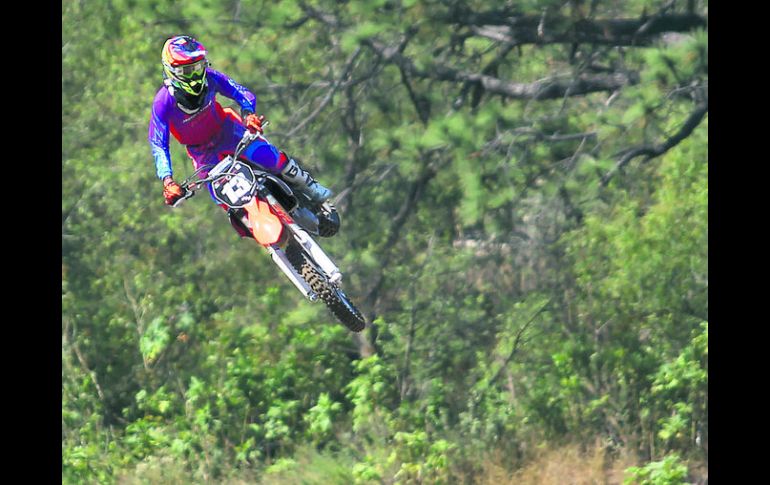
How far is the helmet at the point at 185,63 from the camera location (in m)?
8.60

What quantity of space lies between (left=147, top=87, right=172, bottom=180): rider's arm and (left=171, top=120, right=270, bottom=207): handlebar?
160 millimetres

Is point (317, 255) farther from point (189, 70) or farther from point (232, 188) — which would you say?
point (189, 70)

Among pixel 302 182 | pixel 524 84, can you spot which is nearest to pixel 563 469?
pixel 524 84

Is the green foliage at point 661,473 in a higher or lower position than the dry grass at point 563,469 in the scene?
lower

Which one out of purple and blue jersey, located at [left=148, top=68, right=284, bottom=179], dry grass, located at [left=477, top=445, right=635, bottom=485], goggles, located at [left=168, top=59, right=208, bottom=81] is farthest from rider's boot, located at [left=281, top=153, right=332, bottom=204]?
dry grass, located at [left=477, top=445, right=635, bottom=485]

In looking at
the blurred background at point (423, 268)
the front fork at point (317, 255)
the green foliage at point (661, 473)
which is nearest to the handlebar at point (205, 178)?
the front fork at point (317, 255)

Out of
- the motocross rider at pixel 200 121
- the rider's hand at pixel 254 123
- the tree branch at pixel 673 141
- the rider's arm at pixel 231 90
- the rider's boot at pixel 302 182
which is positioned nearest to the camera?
the motocross rider at pixel 200 121

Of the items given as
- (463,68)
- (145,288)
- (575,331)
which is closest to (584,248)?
(575,331)

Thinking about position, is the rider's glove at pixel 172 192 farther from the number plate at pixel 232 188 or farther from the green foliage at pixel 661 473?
the green foliage at pixel 661 473

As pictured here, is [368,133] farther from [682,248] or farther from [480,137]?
[682,248]

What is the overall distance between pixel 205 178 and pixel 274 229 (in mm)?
480

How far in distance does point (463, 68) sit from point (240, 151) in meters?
7.40

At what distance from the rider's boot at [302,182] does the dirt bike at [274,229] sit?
188mm

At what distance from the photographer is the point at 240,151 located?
9.07 meters
